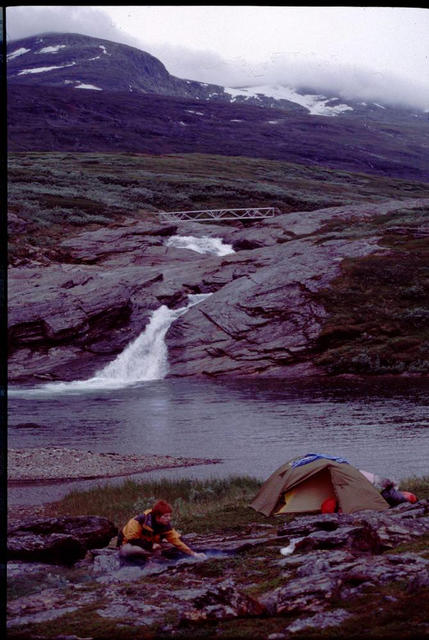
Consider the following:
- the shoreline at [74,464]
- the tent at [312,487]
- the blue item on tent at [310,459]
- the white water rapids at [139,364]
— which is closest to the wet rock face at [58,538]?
the tent at [312,487]

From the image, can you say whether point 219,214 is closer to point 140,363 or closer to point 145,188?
point 145,188

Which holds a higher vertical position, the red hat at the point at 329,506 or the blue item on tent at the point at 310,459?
the blue item on tent at the point at 310,459

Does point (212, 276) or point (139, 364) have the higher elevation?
point (212, 276)

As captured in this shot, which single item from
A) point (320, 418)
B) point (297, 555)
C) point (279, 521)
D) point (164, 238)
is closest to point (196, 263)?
point (164, 238)

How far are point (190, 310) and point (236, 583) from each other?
35.0 m

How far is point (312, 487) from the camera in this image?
53.3 feet

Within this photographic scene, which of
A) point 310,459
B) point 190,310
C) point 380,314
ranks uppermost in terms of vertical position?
point 310,459

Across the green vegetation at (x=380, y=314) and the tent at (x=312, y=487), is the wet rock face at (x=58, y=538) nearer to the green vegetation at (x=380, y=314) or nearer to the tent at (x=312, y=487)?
the tent at (x=312, y=487)

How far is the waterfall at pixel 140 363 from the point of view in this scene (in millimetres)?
40375

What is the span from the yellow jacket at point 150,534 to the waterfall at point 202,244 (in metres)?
48.3

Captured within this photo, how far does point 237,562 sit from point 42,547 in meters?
2.89

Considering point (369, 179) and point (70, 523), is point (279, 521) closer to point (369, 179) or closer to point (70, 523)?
point (70, 523)

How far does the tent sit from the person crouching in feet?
13.5

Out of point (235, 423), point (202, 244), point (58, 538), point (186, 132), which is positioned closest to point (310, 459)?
point (58, 538)
